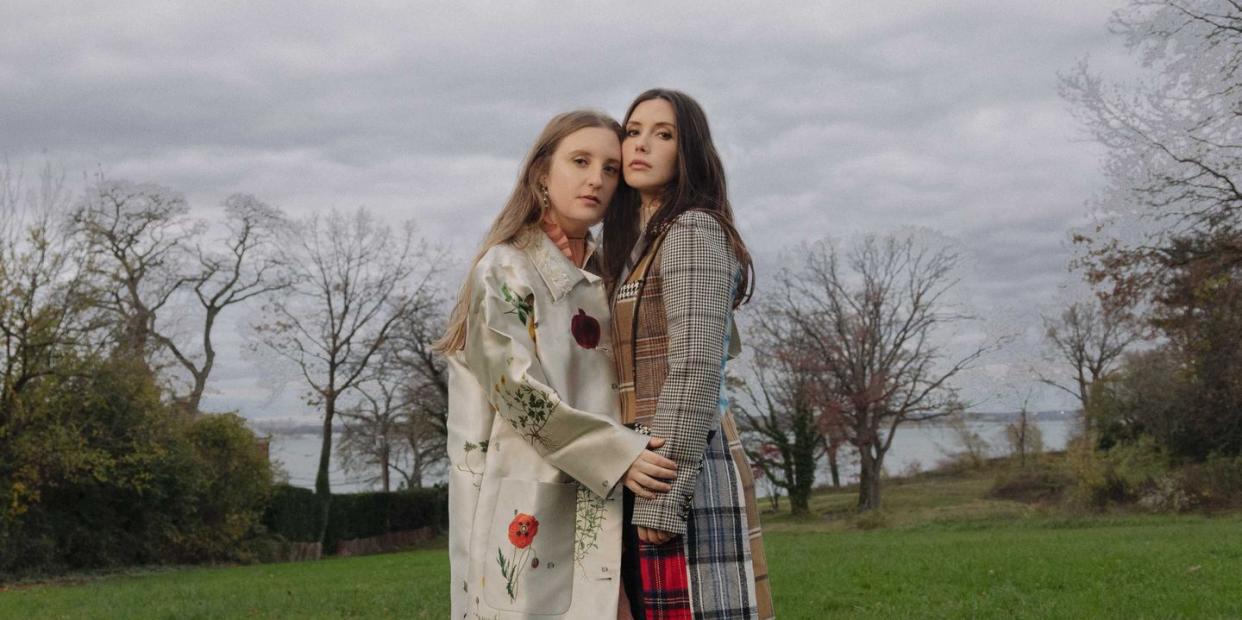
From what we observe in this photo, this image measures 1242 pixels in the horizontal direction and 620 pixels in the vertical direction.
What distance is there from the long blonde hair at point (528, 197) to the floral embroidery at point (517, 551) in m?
0.55

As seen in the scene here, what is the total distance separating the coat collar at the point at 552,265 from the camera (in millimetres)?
2811

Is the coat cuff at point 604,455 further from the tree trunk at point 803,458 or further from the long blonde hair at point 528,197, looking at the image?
the tree trunk at point 803,458

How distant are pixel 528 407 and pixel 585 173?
0.74 metres

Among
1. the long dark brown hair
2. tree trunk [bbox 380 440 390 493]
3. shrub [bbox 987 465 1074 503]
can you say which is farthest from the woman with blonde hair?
tree trunk [bbox 380 440 390 493]

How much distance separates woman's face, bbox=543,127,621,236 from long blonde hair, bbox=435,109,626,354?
4 centimetres

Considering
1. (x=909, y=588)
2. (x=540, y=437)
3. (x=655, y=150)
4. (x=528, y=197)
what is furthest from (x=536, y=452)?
(x=909, y=588)

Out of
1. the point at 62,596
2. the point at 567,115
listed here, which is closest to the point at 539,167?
the point at 567,115

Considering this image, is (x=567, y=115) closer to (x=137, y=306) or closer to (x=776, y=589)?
(x=776, y=589)

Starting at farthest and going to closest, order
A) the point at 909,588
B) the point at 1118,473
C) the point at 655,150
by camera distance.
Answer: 1. the point at 1118,473
2. the point at 909,588
3. the point at 655,150

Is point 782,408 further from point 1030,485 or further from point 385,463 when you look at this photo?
point 385,463

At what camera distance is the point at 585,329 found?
2.80 metres

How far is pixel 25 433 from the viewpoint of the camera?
1543 centimetres

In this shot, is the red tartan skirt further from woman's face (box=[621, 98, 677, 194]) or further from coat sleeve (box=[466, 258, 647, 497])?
woman's face (box=[621, 98, 677, 194])

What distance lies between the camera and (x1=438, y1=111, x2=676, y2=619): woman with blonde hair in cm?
259
